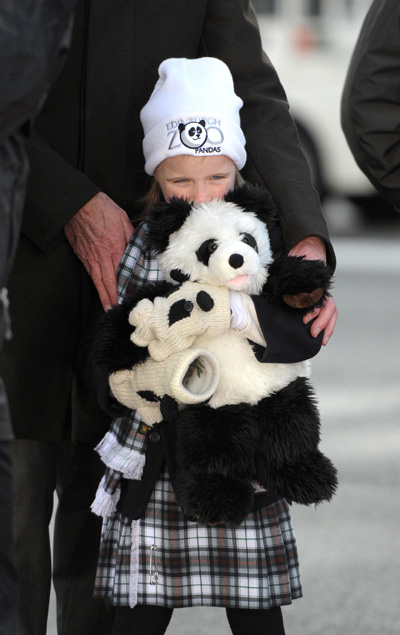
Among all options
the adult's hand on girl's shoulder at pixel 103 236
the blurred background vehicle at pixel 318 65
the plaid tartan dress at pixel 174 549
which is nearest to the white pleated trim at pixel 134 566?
the plaid tartan dress at pixel 174 549

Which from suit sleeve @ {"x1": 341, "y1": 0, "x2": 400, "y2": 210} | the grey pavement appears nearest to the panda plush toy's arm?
suit sleeve @ {"x1": 341, "y1": 0, "x2": 400, "y2": 210}

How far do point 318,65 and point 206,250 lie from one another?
942 centimetres

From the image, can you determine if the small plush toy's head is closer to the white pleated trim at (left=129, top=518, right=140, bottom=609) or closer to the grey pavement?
the white pleated trim at (left=129, top=518, right=140, bottom=609)

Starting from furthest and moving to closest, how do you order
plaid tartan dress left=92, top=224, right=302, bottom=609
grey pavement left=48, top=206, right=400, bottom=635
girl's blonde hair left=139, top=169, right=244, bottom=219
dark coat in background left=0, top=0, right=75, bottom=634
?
grey pavement left=48, top=206, right=400, bottom=635 → girl's blonde hair left=139, top=169, right=244, bottom=219 → plaid tartan dress left=92, top=224, right=302, bottom=609 → dark coat in background left=0, top=0, right=75, bottom=634

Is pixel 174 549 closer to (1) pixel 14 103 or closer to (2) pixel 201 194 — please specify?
(2) pixel 201 194

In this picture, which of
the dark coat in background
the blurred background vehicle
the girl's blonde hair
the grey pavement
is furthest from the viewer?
the blurred background vehicle

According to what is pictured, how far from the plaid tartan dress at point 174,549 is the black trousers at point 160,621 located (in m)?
0.03

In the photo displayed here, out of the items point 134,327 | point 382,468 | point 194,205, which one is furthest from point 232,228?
point 382,468

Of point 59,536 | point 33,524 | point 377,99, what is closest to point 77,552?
point 59,536

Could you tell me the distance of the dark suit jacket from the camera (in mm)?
2764

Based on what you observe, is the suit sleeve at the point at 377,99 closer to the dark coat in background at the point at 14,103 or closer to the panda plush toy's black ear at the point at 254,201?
the panda plush toy's black ear at the point at 254,201

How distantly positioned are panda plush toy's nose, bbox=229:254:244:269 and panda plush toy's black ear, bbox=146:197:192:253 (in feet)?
0.58

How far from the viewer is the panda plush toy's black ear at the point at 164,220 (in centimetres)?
251

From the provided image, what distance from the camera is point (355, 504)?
4.63m
